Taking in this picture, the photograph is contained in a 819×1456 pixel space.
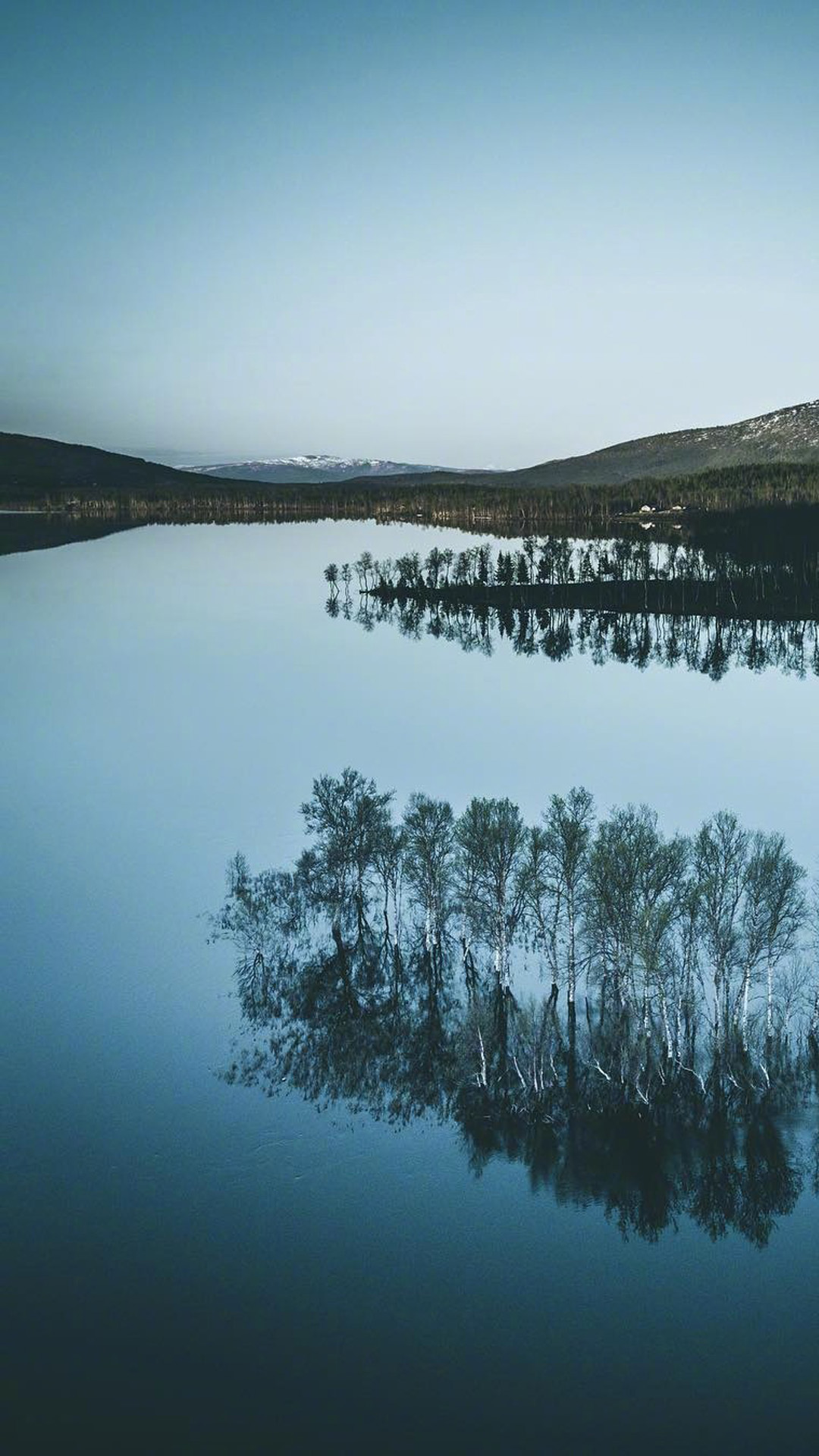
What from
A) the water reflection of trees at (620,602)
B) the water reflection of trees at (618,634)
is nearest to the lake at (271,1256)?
the water reflection of trees at (618,634)

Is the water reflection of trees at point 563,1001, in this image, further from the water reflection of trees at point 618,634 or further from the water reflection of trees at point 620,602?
the water reflection of trees at point 620,602

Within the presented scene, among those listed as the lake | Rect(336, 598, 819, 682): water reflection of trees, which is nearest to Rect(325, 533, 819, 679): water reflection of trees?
Rect(336, 598, 819, 682): water reflection of trees

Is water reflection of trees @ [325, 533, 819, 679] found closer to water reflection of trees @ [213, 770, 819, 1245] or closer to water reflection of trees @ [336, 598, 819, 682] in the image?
water reflection of trees @ [336, 598, 819, 682]

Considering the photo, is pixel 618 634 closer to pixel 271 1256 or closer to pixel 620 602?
pixel 620 602

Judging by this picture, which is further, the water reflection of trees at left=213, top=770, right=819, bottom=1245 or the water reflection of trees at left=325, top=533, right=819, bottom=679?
the water reflection of trees at left=325, top=533, right=819, bottom=679

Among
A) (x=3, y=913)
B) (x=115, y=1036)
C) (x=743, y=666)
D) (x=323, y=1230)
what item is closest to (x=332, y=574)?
(x=743, y=666)

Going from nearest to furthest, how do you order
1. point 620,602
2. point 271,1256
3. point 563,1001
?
point 271,1256 < point 563,1001 < point 620,602

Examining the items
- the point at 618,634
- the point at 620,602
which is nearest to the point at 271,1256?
the point at 618,634

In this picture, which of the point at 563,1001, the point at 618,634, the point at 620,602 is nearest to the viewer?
the point at 563,1001

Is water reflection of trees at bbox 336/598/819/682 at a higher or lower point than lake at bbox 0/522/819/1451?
higher

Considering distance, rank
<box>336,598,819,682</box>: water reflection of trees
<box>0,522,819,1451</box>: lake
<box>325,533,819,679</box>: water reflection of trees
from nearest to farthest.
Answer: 1. <box>0,522,819,1451</box>: lake
2. <box>336,598,819,682</box>: water reflection of trees
3. <box>325,533,819,679</box>: water reflection of trees

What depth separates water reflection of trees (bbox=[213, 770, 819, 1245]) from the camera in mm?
21234

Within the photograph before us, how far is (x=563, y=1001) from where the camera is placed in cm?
2708

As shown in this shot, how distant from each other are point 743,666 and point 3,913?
5252cm
